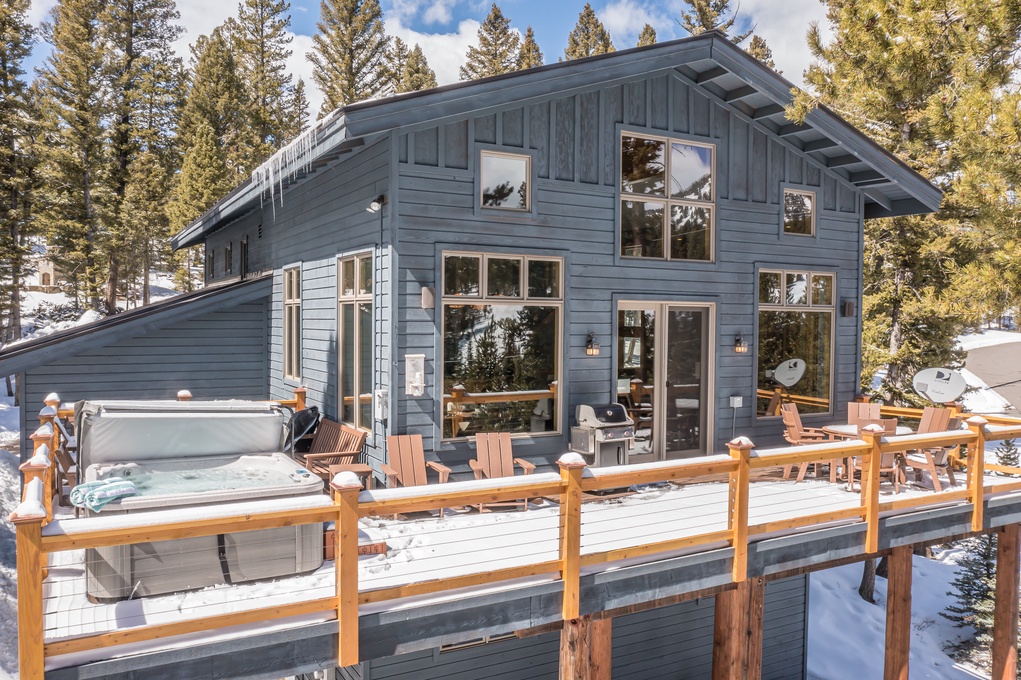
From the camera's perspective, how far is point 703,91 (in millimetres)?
7969

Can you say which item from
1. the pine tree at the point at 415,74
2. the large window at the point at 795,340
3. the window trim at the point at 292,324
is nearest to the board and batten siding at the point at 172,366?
the window trim at the point at 292,324

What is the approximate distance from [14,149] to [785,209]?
24385 millimetres

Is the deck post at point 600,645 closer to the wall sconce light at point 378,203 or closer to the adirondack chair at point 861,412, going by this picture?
the wall sconce light at point 378,203

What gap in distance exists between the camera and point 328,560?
4.85m

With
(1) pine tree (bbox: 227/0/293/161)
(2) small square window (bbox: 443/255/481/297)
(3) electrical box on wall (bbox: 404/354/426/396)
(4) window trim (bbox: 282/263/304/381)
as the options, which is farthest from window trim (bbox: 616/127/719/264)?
(1) pine tree (bbox: 227/0/293/161)

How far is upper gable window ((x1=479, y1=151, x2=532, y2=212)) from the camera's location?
6832mm

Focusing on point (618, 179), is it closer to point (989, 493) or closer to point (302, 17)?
point (989, 493)

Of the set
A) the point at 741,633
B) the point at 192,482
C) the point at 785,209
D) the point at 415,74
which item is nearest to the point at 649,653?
the point at 741,633

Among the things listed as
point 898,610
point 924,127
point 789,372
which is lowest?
point 898,610

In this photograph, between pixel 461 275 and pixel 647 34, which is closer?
Answer: pixel 461 275

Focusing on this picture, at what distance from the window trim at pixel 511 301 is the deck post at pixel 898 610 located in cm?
342

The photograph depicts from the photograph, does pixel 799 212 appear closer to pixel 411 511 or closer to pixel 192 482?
pixel 411 511

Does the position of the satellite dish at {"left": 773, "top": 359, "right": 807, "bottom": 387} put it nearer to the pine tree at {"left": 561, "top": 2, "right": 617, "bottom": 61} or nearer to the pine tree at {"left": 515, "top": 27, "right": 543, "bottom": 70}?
the pine tree at {"left": 515, "top": 27, "right": 543, "bottom": 70}

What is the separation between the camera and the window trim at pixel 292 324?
9352 mm
